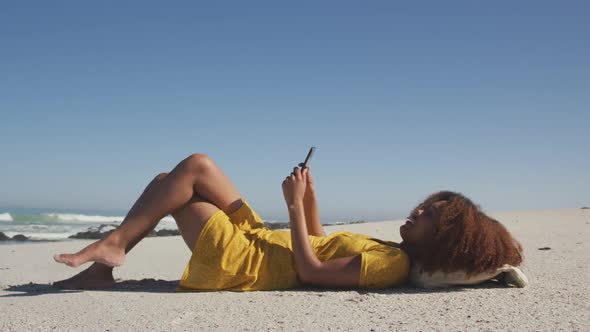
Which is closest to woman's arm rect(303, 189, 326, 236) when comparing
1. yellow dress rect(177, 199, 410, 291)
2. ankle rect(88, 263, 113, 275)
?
yellow dress rect(177, 199, 410, 291)

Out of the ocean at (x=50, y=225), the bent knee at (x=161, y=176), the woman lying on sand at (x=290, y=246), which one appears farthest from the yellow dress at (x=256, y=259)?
the ocean at (x=50, y=225)

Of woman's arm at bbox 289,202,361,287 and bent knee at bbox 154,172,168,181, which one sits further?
bent knee at bbox 154,172,168,181

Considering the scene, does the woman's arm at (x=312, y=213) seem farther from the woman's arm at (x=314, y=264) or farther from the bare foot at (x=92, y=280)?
the bare foot at (x=92, y=280)

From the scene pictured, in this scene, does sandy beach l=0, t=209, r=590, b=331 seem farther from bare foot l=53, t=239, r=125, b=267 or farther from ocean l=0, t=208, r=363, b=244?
ocean l=0, t=208, r=363, b=244

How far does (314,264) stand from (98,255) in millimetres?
1387

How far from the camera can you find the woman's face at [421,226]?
3.46 m

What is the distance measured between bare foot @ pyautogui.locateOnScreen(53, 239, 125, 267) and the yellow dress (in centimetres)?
46

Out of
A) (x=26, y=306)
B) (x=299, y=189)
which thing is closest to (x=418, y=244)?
(x=299, y=189)

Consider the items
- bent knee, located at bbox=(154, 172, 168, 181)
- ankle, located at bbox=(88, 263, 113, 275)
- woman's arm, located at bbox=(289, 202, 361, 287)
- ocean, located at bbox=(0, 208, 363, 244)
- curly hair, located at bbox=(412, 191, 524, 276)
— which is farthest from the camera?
ocean, located at bbox=(0, 208, 363, 244)

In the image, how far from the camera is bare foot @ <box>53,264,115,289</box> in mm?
3838

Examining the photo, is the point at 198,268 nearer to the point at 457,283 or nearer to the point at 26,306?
the point at 26,306

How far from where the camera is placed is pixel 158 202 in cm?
368

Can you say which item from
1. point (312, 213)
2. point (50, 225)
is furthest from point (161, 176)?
point (50, 225)

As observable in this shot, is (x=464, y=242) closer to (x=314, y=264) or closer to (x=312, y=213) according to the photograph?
(x=314, y=264)
